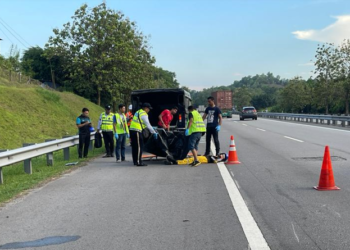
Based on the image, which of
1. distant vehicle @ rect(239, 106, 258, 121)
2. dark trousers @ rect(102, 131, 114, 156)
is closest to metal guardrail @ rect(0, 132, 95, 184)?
dark trousers @ rect(102, 131, 114, 156)

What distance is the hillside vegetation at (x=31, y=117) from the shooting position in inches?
725

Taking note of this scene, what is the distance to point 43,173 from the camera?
1025 centimetres

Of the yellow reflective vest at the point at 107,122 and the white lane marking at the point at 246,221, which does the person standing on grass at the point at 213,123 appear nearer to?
the yellow reflective vest at the point at 107,122

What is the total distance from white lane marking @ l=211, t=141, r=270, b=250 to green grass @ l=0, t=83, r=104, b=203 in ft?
13.8

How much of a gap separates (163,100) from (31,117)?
33.9 ft

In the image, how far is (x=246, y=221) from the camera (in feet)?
18.2

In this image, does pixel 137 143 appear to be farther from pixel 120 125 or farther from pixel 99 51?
pixel 99 51

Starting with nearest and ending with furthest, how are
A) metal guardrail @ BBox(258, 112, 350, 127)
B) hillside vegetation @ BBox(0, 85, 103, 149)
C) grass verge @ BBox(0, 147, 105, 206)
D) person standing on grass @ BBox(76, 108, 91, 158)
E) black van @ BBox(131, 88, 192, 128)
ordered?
1. grass verge @ BBox(0, 147, 105, 206)
2. person standing on grass @ BBox(76, 108, 91, 158)
3. black van @ BBox(131, 88, 192, 128)
4. hillside vegetation @ BBox(0, 85, 103, 149)
5. metal guardrail @ BBox(258, 112, 350, 127)

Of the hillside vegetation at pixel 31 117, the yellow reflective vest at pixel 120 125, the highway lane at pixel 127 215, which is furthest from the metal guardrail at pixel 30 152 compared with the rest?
the hillside vegetation at pixel 31 117

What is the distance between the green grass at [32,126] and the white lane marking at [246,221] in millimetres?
4215

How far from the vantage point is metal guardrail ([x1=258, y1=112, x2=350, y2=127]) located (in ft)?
Result: 96.5

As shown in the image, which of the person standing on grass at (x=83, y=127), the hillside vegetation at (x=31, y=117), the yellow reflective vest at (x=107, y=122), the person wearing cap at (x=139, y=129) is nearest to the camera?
the person wearing cap at (x=139, y=129)

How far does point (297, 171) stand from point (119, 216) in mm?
5317

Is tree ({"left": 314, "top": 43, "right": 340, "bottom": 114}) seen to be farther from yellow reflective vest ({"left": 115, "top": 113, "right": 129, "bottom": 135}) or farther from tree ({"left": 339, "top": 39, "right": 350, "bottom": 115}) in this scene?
yellow reflective vest ({"left": 115, "top": 113, "right": 129, "bottom": 135})
